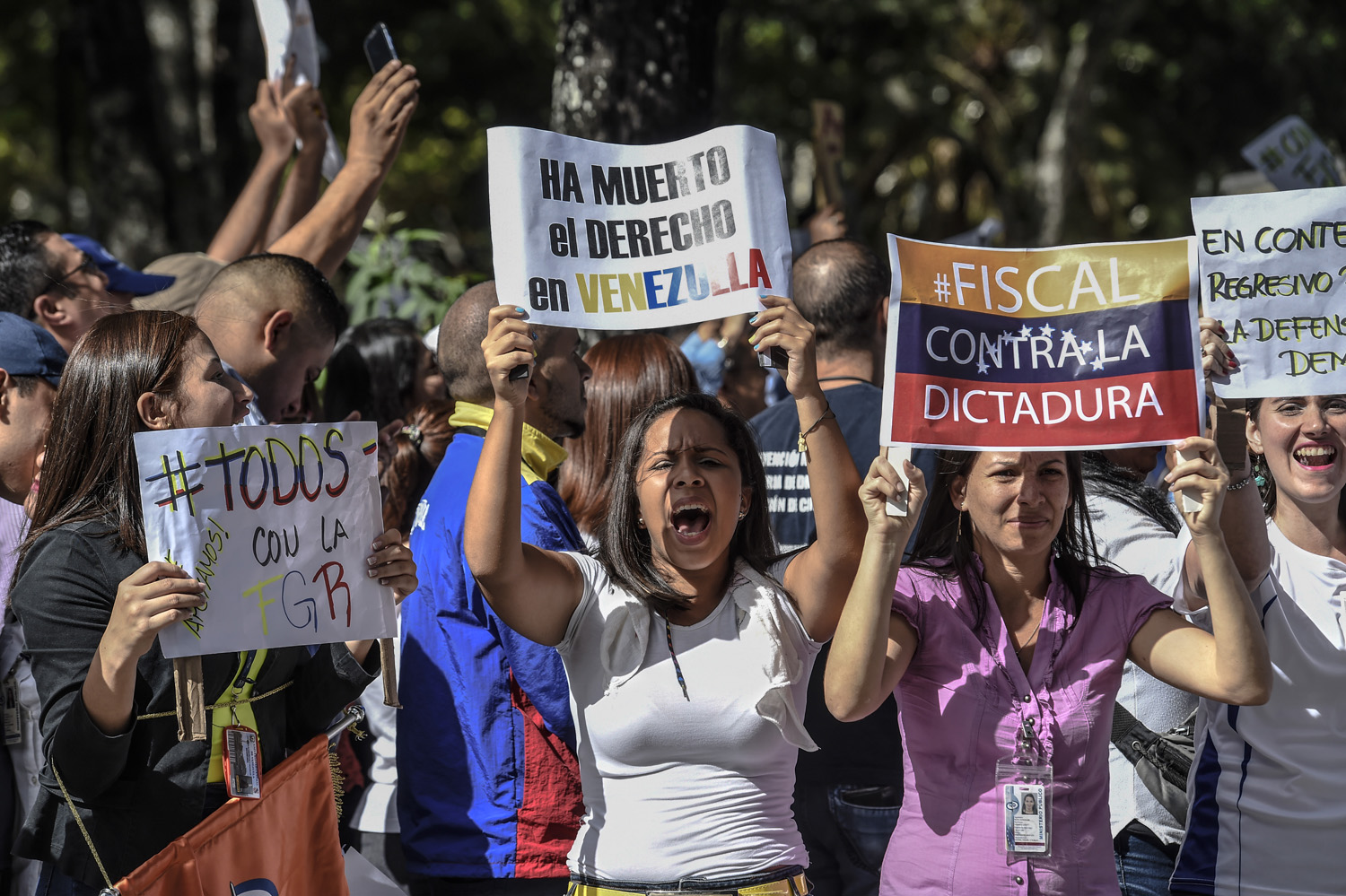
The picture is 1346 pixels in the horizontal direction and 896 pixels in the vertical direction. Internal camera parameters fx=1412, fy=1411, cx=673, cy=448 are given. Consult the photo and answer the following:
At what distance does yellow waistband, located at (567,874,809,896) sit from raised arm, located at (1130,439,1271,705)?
0.95 metres

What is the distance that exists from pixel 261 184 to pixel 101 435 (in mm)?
3257

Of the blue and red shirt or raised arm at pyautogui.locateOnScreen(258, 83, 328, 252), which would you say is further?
raised arm at pyautogui.locateOnScreen(258, 83, 328, 252)

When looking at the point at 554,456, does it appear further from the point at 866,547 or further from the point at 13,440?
the point at 13,440

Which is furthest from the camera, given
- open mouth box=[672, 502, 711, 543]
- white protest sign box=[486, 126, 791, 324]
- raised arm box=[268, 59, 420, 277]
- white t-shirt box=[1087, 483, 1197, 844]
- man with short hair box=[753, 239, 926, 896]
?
raised arm box=[268, 59, 420, 277]

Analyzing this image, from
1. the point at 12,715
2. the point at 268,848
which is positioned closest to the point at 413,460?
the point at 12,715

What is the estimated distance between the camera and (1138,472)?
4.11 metres

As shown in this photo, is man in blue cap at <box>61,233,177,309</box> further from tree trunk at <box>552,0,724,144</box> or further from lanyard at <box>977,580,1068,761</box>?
lanyard at <box>977,580,1068,761</box>

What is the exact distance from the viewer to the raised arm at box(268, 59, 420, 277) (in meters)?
5.23

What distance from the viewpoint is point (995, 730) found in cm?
300

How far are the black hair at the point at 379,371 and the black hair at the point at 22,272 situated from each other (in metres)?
1.19

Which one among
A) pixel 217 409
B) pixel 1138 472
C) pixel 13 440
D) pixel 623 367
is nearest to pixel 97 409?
pixel 217 409

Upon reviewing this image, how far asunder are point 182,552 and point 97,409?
1.27 ft

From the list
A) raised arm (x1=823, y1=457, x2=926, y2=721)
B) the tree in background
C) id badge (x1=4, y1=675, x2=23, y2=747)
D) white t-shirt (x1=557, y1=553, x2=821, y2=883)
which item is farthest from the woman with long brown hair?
the tree in background

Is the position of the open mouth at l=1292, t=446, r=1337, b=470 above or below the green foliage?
below
